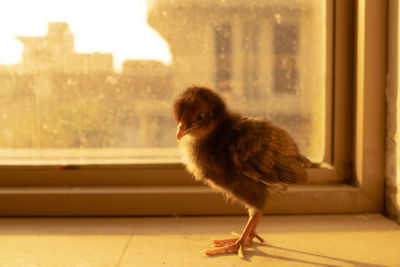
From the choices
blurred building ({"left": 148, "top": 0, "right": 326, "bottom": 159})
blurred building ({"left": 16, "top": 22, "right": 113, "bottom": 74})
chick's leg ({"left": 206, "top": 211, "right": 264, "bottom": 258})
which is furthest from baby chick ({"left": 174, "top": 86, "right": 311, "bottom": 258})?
blurred building ({"left": 16, "top": 22, "right": 113, "bottom": 74})

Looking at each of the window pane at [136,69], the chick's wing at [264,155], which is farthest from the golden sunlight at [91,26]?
the chick's wing at [264,155]

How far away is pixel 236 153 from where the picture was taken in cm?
86

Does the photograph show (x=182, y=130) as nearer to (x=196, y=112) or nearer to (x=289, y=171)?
(x=196, y=112)

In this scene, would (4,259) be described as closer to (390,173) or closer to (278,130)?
(278,130)

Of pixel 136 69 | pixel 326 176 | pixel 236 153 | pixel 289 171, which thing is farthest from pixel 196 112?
pixel 326 176

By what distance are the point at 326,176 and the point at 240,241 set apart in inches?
18.9

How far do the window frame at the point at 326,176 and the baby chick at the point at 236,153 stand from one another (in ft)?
0.85

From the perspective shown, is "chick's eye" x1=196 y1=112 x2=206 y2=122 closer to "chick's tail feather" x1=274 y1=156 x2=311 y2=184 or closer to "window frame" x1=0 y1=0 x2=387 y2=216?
"chick's tail feather" x1=274 y1=156 x2=311 y2=184

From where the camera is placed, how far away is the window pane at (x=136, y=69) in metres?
1.23

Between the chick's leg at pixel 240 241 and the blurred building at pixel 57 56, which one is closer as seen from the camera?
the chick's leg at pixel 240 241

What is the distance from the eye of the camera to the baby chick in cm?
86

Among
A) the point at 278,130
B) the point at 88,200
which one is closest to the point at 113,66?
the point at 88,200

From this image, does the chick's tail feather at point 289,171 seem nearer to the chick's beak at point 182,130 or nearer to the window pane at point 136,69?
the chick's beak at point 182,130

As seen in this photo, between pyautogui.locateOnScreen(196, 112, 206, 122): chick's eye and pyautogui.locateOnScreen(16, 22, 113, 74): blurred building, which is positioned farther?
pyautogui.locateOnScreen(16, 22, 113, 74): blurred building
